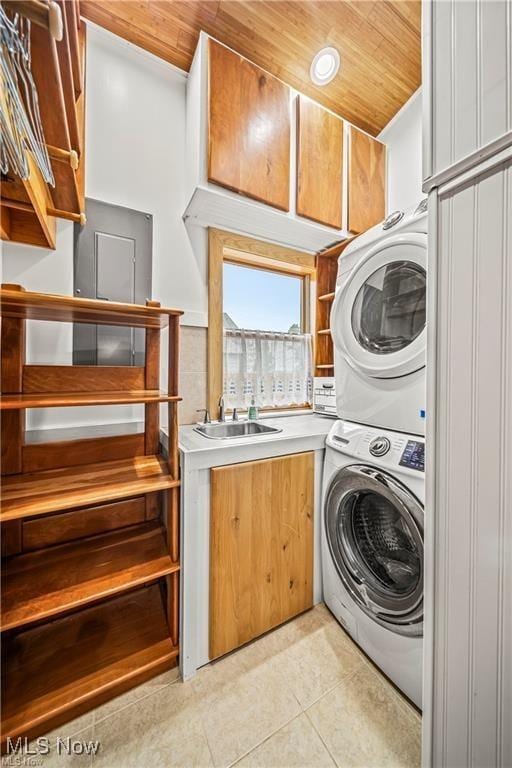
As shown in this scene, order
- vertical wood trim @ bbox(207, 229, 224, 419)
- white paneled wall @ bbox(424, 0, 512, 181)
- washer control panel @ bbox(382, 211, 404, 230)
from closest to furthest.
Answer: white paneled wall @ bbox(424, 0, 512, 181) → washer control panel @ bbox(382, 211, 404, 230) → vertical wood trim @ bbox(207, 229, 224, 419)

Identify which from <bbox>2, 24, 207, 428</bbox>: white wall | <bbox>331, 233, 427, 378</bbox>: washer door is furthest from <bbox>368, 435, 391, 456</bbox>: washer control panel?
<bbox>2, 24, 207, 428</bbox>: white wall

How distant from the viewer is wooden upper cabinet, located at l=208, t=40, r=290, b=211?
1.50 metres

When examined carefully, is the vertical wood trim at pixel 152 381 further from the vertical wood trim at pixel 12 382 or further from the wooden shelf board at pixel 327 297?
the wooden shelf board at pixel 327 297

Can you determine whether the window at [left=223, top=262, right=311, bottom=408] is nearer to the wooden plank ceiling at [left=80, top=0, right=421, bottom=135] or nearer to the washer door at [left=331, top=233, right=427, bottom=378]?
the washer door at [left=331, top=233, right=427, bottom=378]

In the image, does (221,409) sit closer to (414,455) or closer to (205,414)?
(205,414)

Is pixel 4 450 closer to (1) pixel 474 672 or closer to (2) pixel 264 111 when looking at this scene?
(1) pixel 474 672

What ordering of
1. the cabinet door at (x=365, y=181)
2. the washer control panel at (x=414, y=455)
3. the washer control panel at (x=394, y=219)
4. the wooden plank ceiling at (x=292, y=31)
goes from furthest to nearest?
1. the cabinet door at (x=365, y=181)
2. the wooden plank ceiling at (x=292, y=31)
3. the washer control panel at (x=394, y=219)
4. the washer control panel at (x=414, y=455)

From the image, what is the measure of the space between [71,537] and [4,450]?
52 cm

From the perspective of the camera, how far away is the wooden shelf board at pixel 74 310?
972mm

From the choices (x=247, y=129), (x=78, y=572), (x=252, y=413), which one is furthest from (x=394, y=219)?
(x=78, y=572)

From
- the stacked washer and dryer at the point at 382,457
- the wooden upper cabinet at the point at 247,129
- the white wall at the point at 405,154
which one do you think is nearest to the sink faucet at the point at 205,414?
the stacked washer and dryer at the point at 382,457

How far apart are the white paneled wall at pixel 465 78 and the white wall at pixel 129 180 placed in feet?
4.54

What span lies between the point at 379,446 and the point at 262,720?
111 centimetres

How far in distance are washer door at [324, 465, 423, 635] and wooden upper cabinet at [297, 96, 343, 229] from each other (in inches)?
62.5
